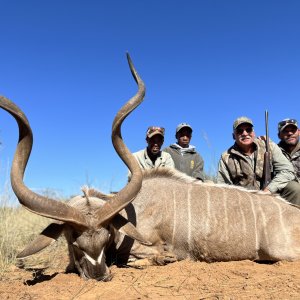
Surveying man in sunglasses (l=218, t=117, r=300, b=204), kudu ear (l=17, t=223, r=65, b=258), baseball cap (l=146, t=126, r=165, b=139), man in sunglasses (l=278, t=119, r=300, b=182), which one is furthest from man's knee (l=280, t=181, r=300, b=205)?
kudu ear (l=17, t=223, r=65, b=258)

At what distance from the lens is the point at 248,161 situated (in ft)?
15.4

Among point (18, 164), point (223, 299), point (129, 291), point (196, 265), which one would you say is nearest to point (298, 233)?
point (196, 265)

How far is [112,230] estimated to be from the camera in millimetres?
3215

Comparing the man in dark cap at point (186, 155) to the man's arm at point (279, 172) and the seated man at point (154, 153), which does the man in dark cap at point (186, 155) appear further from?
the man's arm at point (279, 172)

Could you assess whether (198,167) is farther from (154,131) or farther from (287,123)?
(287,123)

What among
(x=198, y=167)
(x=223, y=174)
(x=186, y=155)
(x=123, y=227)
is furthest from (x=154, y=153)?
(x=123, y=227)

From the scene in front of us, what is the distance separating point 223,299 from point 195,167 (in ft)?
12.0

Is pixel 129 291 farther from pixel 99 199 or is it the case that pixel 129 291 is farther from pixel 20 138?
pixel 20 138

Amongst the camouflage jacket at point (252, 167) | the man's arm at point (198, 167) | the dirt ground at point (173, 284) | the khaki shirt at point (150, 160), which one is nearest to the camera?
the dirt ground at point (173, 284)

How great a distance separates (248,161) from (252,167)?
0.08 m

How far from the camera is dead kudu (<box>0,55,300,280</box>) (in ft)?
10.3

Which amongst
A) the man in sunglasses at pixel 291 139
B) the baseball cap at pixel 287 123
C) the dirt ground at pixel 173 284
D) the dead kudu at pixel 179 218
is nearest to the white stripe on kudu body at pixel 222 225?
the dead kudu at pixel 179 218

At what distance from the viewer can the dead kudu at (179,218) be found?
10.3 feet

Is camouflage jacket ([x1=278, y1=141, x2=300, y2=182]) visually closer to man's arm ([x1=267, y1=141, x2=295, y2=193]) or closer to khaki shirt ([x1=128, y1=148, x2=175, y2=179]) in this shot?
man's arm ([x1=267, y1=141, x2=295, y2=193])
